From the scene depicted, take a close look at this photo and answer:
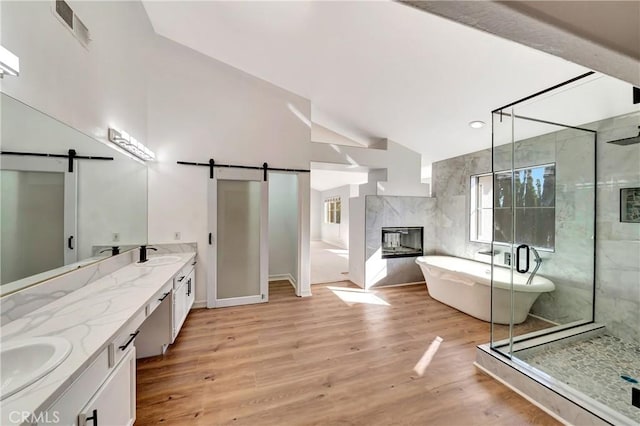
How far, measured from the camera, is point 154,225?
129 inches

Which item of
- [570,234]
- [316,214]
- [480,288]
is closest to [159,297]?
[480,288]

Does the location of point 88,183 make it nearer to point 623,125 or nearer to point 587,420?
point 587,420

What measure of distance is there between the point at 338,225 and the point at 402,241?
195 inches

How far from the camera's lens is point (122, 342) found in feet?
4.24

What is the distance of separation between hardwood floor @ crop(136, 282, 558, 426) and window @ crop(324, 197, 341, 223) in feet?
22.2

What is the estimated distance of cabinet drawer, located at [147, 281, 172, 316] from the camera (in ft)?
5.73

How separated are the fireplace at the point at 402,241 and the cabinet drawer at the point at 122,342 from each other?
3.85 meters

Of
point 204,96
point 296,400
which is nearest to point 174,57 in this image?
point 204,96

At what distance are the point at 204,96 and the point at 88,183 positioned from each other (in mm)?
2048

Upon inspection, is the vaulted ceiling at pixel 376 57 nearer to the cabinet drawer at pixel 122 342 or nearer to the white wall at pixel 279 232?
the white wall at pixel 279 232

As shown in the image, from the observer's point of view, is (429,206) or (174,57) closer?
(174,57)

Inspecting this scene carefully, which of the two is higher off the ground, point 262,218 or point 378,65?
point 378,65

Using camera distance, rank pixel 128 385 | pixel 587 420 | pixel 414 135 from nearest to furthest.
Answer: pixel 128 385 < pixel 587 420 < pixel 414 135

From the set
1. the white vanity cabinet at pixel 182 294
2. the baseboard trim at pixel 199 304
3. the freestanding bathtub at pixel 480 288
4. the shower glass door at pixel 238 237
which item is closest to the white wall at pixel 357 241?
the freestanding bathtub at pixel 480 288
